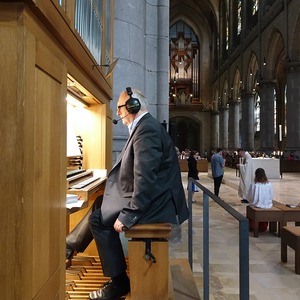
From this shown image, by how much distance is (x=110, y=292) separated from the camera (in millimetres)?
2396

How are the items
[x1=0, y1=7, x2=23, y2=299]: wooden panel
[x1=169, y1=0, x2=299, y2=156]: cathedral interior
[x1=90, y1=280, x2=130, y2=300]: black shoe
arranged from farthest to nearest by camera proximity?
[x1=169, y1=0, x2=299, y2=156]: cathedral interior → [x1=90, y1=280, x2=130, y2=300]: black shoe → [x1=0, y1=7, x2=23, y2=299]: wooden panel

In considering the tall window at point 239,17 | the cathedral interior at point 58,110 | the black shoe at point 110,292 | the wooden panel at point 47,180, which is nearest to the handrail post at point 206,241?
the black shoe at point 110,292

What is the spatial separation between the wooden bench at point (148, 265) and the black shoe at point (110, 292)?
0.58 feet

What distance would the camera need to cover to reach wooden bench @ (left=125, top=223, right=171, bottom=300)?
2217 millimetres

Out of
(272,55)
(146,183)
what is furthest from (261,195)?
(272,55)

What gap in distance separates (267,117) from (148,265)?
21.4 meters

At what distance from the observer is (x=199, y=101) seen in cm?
3844

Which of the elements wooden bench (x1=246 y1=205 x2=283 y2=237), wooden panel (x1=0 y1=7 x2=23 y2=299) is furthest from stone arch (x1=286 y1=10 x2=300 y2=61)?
wooden panel (x1=0 y1=7 x2=23 y2=299)

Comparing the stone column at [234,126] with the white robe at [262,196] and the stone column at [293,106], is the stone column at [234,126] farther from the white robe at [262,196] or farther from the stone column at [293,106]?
the white robe at [262,196]

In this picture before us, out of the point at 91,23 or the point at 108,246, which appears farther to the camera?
the point at 91,23

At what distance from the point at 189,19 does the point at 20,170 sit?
4035 centimetres

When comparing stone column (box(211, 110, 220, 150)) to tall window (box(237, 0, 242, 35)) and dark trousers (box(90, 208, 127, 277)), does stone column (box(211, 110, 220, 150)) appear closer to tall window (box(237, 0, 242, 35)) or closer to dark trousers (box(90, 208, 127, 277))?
tall window (box(237, 0, 242, 35))

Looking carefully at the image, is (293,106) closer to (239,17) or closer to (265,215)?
(239,17)

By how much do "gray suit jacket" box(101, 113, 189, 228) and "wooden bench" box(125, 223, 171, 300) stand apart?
10cm
